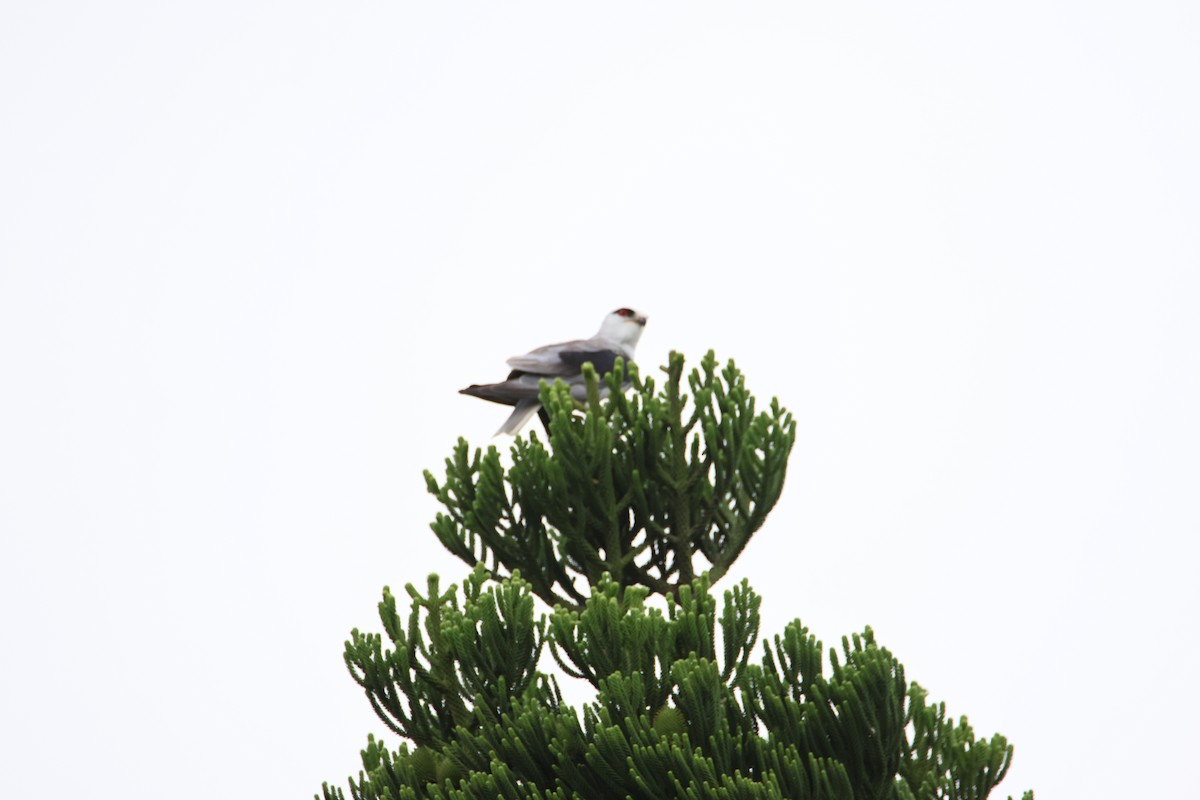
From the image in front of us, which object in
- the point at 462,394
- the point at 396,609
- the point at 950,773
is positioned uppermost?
the point at 462,394

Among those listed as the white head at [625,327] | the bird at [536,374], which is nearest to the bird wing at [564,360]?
the bird at [536,374]

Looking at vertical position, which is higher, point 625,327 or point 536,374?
point 625,327

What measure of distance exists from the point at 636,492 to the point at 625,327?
1404mm

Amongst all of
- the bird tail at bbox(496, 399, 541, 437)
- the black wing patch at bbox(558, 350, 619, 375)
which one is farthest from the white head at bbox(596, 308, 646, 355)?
the bird tail at bbox(496, 399, 541, 437)

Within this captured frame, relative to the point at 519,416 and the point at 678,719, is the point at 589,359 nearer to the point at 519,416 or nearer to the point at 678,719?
the point at 519,416

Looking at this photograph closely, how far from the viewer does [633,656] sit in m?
7.42

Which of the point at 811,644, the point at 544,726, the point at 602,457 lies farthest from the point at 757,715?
the point at 602,457

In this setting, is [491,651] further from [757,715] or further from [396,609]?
[757,715]

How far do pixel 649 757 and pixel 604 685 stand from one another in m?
0.42

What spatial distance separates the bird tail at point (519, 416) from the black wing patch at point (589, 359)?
0.32m

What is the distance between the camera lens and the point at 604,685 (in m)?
7.24

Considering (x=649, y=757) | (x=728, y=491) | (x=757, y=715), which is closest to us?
(x=649, y=757)

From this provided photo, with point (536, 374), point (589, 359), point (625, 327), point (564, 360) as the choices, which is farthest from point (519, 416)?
point (625, 327)

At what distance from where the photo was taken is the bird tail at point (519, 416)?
8547mm
